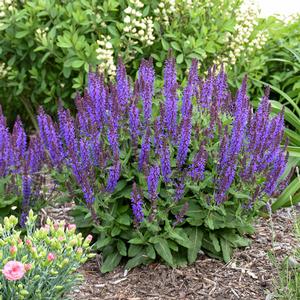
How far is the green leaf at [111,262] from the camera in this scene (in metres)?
3.80

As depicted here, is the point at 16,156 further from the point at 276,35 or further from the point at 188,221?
the point at 276,35

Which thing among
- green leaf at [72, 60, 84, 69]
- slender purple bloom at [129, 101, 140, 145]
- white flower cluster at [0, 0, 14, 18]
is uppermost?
white flower cluster at [0, 0, 14, 18]

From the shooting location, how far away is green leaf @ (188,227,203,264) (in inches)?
147

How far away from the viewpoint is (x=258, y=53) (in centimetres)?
630

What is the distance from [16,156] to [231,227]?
1475 millimetres

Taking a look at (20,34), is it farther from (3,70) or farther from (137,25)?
(137,25)

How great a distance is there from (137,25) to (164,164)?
7.00ft

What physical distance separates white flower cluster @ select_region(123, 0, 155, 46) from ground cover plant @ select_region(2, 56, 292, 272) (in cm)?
149

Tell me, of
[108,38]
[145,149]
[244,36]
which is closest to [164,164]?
[145,149]

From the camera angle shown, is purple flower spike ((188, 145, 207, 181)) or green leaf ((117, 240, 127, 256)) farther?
green leaf ((117, 240, 127, 256))

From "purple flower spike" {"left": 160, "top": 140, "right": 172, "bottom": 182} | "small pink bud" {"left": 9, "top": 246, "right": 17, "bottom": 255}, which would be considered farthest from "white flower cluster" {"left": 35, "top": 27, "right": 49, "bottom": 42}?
"small pink bud" {"left": 9, "top": 246, "right": 17, "bottom": 255}

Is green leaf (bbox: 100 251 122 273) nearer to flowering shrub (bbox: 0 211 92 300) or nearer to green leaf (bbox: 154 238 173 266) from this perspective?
green leaf (bbox: 154 238 173 266)

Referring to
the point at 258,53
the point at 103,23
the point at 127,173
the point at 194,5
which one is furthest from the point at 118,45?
the point at 127,173

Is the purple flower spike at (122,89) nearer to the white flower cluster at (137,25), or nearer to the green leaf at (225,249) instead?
the green leaf at (225,249)
